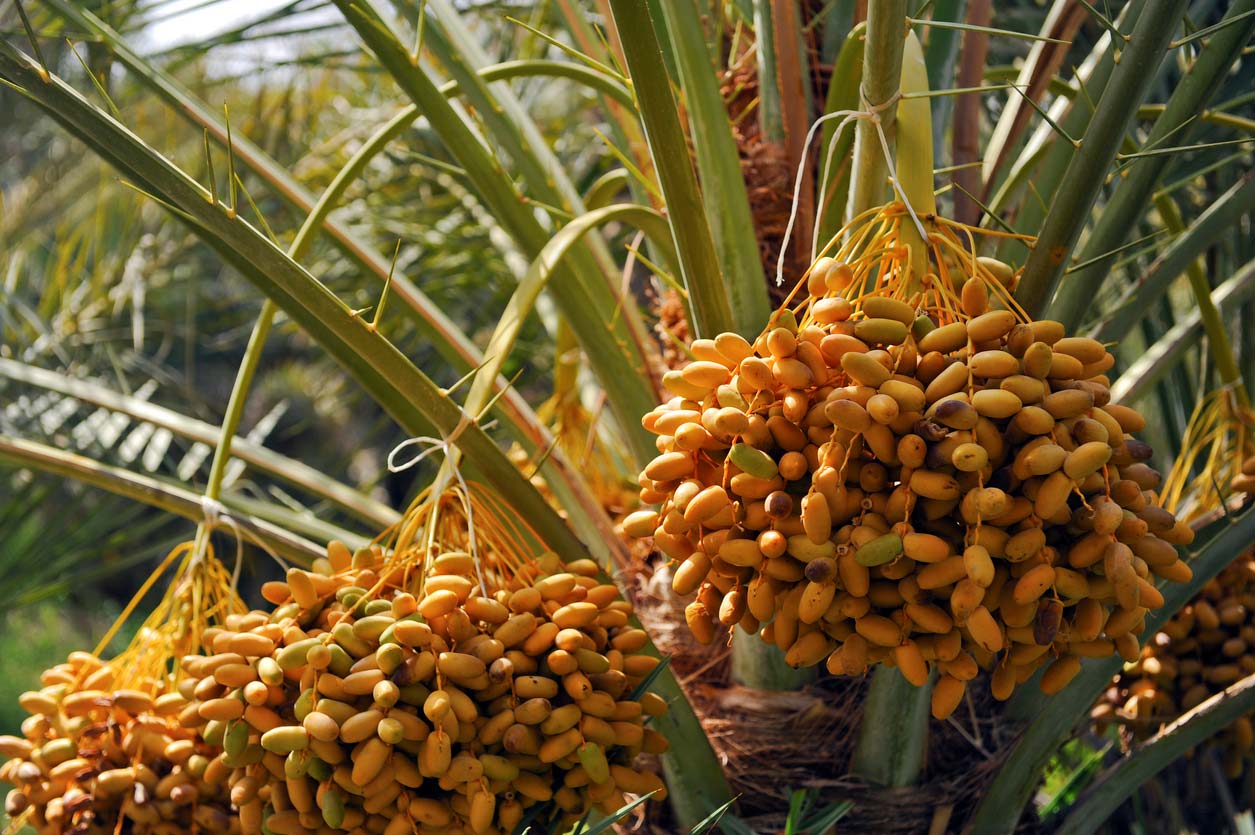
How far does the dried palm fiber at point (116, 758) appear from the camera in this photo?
3.54 feet

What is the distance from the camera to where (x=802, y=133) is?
4.24ft

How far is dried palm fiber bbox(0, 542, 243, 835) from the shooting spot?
3.54 ft

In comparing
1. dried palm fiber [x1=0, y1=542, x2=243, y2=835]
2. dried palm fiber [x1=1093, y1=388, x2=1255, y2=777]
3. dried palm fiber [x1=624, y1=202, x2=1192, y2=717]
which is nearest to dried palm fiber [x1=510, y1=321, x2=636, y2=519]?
dried palm fiber [x1=0, y1=542, x2=243, y2=835]

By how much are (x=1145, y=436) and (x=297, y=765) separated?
1893 mm

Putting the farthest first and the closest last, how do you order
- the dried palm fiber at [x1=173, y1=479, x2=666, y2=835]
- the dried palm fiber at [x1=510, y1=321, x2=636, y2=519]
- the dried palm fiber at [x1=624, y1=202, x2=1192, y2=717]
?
1. the dried palm fiber at [x1=510, y1=321, x2=636, y2=519]
2. the dried palm fiber at [x1=173, y1=479, x2=666, y2=835]
3. the dried palm fiber at [x1=624, y1=202, x2=1192, y2=717]

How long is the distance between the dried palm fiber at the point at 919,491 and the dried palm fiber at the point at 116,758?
598mm

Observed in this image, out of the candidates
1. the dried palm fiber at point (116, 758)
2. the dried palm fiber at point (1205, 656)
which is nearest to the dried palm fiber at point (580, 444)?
the dried palm fiber at point (116, 758)

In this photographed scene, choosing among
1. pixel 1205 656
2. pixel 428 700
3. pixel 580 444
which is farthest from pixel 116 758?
pixel 1205 656

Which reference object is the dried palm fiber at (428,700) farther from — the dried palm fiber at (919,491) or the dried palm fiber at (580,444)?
the dried palm fiber at (580,444)

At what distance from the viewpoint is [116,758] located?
3.67 ft

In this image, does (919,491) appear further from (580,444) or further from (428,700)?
(580,444)

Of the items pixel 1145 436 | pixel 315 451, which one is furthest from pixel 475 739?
pixel 315 451

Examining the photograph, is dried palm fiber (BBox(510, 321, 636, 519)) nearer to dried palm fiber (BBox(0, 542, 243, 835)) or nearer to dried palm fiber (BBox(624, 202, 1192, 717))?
dried palm fiber (BBox(0, 542, 243, 835))

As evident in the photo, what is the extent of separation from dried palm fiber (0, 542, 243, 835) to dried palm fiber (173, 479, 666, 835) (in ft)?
0.43
